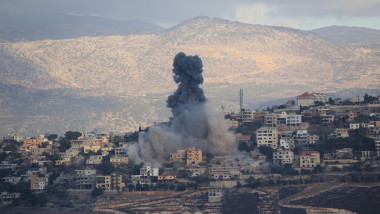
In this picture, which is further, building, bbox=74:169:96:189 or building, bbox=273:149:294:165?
building, bbox=273:149:294:165

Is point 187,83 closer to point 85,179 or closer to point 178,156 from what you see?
point 178,156

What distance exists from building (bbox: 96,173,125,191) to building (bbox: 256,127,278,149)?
15092mm

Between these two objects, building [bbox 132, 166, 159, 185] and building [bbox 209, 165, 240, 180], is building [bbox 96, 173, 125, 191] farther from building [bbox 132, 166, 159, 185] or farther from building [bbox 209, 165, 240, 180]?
building [bbox 209, 165, 240, 180]

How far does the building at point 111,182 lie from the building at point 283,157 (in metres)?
14.1

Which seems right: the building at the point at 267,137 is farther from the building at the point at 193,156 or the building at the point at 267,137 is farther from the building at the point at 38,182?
the building at the point at 38,182

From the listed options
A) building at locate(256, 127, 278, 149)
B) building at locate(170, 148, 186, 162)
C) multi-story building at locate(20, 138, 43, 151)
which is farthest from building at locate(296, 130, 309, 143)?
multi-story building at locate(20, 138, 43, 151)

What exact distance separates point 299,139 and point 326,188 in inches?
571

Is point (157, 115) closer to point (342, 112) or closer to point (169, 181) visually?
point (342, 112)

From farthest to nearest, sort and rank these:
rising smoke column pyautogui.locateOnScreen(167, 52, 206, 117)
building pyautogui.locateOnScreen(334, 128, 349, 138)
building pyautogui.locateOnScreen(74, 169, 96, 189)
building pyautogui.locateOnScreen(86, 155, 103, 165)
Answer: rising smoke column pyautogui.locateOnScreen(167, 52, 206, 117) < building pyautogui.locateOnScreen(86, 155, 103, 165) < building pyautogui.locateOnScreen(334, 128, 349, 138) < building pyautogui.locateOnScreen(74, 169, 96, 189)

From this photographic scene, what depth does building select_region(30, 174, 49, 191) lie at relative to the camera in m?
95.0

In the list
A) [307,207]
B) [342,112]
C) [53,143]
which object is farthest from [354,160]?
[53,143]

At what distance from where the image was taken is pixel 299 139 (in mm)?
102250

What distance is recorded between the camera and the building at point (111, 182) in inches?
3696

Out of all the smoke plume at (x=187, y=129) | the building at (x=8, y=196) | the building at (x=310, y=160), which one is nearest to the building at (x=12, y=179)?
the building at (x=8, y=196)
